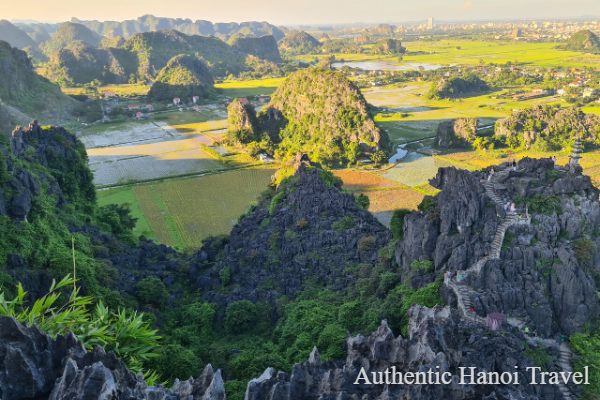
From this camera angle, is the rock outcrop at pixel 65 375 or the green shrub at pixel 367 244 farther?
the green shrub at pixel 367 244

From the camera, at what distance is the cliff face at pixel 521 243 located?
57.5ft

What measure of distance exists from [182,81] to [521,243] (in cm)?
10325

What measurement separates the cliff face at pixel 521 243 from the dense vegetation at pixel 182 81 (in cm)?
9125

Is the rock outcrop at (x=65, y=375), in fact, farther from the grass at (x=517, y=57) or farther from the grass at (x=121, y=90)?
the grass at (x=517, y=57)

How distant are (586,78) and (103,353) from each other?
128 m

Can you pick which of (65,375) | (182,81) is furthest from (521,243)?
(182,81)

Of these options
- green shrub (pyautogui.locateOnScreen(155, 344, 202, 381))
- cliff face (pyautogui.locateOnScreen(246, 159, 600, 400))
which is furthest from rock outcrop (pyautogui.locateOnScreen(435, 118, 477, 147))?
green shrub (pyautogui.locateOnScreen(155, 344, 202, 381))

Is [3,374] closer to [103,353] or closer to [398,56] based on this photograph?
[103,353]

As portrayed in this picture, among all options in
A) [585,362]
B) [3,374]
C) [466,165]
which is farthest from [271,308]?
[466,165]

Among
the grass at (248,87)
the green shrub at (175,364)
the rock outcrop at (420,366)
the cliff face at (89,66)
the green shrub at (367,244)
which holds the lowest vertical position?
the green shrub at (175,364)

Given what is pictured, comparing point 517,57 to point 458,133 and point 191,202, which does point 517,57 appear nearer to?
point 458,133

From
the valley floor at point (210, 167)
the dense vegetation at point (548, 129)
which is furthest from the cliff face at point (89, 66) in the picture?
the dense vegetation at point (548, 129)

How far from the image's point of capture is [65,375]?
10164 mm

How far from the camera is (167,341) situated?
21469 millimetres
